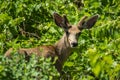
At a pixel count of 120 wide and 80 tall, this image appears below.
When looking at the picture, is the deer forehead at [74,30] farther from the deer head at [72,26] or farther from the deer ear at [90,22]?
the deer ear at [90,22]

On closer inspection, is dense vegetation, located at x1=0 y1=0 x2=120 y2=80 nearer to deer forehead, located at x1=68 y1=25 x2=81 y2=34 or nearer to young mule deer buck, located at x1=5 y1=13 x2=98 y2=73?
young mule deer buck, located at x1=5 y1=13 x2=98 y2=73

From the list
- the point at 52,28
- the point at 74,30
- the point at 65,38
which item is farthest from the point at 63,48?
the point at 52,28

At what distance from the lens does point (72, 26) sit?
999 cm

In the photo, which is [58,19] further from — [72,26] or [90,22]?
[90,22]

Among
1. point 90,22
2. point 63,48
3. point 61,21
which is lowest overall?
point 63,48

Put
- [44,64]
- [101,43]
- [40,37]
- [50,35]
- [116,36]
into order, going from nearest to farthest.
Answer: [44,64] < [116,36] < [101,43] < [50,35] < [40,37]

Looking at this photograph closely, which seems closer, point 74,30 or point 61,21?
point 74,30

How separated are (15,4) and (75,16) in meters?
1.56

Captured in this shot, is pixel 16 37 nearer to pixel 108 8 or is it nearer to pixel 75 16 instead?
pixel 75 16

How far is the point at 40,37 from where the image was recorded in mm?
11453

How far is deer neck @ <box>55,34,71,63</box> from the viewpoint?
9867 mm

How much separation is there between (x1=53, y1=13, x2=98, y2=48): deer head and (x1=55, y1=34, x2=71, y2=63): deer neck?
0.17 m

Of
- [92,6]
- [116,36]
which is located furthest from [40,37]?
[116,36]

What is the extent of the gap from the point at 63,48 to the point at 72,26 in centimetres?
50
